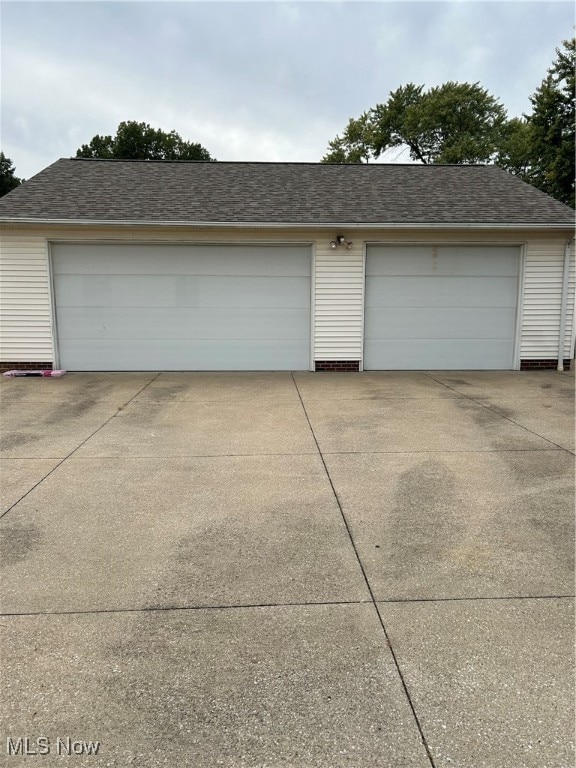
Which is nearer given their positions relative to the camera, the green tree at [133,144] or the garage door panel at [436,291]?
the garage door panel at [436,291]

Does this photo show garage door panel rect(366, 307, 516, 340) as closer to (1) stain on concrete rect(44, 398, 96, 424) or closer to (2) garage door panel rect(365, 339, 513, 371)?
(2) garage door panel rect(365, 339, 513, 371)

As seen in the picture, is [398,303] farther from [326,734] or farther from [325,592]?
[326,734]

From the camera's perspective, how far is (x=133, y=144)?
3922 centimetres

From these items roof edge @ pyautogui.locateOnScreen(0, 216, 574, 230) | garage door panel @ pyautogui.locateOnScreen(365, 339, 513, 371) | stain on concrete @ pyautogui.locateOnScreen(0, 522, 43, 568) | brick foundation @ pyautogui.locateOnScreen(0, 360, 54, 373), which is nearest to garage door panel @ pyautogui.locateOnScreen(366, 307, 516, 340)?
garage door panel @ pyautogui.locateOnScreen(365, 339, 513, 371)

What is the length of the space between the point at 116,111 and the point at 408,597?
38300 mm

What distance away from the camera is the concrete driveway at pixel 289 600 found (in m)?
1.76

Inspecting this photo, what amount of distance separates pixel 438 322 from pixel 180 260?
16.9ft

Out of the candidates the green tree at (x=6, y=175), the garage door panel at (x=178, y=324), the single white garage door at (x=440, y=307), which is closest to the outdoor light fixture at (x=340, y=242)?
the single white garage door at (x=440, y=307)

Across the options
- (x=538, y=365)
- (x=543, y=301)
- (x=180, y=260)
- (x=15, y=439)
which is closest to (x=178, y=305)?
(x=180, y=260)

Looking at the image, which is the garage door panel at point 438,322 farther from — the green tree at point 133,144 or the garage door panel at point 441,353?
the green tree at point 133,144

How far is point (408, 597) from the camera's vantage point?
2584 millimetres

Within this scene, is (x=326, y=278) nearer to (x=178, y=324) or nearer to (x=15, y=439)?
(x=178, y=324)

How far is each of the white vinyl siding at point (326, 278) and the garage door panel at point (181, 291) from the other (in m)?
0.40

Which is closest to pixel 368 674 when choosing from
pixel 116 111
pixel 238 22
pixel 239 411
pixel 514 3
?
pixel 239 411
